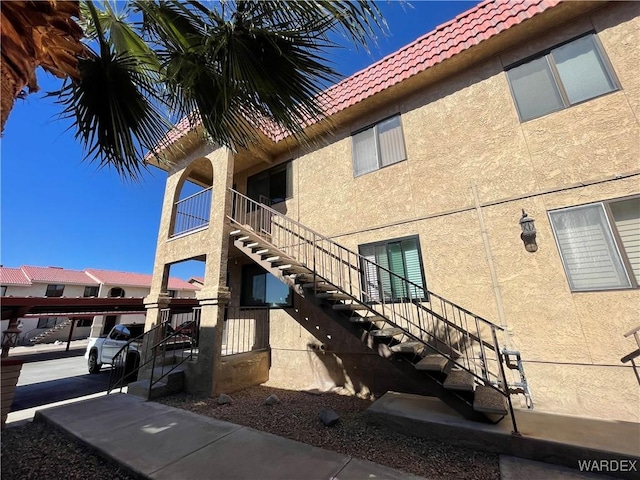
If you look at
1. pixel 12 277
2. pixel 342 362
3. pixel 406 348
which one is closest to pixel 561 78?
pixel 406 348

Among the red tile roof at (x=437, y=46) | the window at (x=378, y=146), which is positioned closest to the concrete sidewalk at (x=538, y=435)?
the window at (x=378, y=146)

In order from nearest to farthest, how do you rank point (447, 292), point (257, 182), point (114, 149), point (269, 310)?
point (114, 149) → point (447, 292) → point (269, 310) → point (257, 182)

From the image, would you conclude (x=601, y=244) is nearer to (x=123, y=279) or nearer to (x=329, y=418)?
(x=329, y=418)

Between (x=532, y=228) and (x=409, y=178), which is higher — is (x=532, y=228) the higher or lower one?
the lower one

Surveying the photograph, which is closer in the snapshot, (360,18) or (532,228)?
(360,18)

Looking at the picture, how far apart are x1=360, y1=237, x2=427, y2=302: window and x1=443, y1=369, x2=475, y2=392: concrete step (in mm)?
1701

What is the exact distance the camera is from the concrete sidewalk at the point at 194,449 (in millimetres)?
3158

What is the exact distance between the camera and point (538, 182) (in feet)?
16.5

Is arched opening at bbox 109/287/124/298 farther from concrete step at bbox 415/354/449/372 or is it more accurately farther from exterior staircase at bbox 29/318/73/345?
concrete step at bbox 415/354/449/372

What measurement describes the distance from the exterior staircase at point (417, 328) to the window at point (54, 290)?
32.3 m

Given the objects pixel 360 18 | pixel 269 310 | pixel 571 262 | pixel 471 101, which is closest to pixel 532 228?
pixel 571 262

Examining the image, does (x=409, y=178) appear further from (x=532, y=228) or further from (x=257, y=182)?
(x=257, y=182)

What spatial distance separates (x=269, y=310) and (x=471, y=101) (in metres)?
7.45

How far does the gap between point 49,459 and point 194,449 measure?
2.11m
